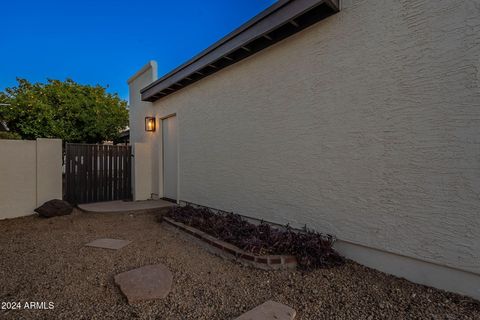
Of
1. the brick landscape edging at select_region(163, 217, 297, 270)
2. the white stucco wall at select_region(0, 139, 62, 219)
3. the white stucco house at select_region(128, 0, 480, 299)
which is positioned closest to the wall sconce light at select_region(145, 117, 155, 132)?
the white stucco wall at select_region(0, 139, 62, 219)

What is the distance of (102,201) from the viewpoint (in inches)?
263

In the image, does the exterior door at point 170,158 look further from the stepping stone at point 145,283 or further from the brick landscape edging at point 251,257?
the stepping stone at point 145,283

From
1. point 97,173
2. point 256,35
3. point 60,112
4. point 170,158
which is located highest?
point 60,112

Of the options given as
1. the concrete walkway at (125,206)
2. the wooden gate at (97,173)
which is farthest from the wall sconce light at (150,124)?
the concrete walkway at (125,206)

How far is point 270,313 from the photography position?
181 centimetres

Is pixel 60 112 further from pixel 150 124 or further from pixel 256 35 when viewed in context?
pixel 256 35

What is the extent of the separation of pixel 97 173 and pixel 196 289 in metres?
5.66

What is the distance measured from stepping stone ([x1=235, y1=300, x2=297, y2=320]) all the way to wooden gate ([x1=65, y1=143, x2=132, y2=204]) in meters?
6.20

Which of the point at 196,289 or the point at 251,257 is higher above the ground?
the point at 251,257

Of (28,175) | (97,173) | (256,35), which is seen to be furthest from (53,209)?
(256,35)

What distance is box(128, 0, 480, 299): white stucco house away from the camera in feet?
6.57

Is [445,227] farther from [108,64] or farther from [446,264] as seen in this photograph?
[108,64]

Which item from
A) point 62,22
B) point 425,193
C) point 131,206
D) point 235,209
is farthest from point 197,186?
point 62,22

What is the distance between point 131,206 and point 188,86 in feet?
10.7
